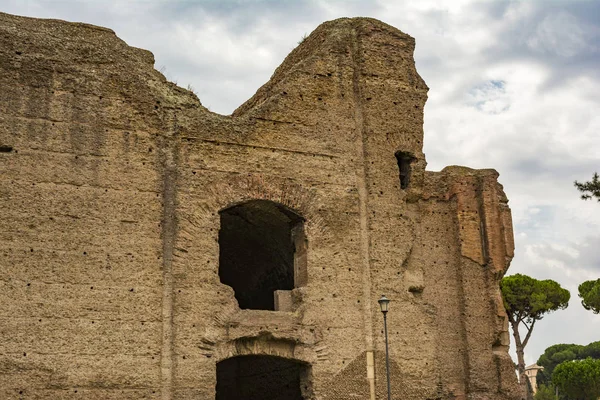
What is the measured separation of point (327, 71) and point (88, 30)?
3649 mm

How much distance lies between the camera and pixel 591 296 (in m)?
28.2

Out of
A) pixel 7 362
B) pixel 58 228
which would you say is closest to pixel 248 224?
pixel 58 228

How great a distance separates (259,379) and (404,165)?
4.78 m

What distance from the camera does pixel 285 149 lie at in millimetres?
11297

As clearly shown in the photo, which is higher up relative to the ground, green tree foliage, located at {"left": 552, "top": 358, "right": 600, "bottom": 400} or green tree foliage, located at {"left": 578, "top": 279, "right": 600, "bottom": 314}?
green tree foliage, located at {"left": 578, "top": 279, "right": 600, "bottom": 314}

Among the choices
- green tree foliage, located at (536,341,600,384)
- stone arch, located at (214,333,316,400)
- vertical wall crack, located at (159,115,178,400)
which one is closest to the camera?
vertical wall crack, located at (159,115,178,400)

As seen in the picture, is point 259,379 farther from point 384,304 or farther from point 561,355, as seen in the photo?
point 561,355

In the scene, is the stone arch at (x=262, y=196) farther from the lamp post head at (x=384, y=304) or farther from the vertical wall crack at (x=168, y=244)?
the lamp post head at (x=384, y=304)

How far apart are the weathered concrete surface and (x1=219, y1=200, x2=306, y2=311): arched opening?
0.31 metres

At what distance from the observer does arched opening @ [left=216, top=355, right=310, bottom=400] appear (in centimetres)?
1252

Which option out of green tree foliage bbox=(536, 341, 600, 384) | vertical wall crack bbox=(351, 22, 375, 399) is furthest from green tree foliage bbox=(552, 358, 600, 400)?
vertical wall crack bbox=(351, 22, 375, 399)

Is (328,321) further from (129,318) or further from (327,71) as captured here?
(327,71)

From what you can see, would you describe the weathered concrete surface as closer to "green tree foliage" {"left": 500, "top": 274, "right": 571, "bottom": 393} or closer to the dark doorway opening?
the dark doorway opening

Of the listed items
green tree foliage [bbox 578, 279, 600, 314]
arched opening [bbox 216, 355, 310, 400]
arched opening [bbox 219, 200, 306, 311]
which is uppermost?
green tree foliage [bbox 578, 279, 600, 314]
